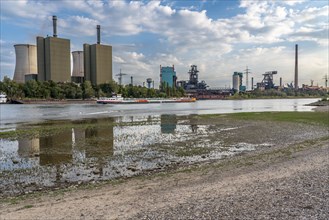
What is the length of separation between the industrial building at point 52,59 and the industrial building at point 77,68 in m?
12.6

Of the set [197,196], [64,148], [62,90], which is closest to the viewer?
[197,196]

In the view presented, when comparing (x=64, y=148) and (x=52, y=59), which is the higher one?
(x=52, y=59)

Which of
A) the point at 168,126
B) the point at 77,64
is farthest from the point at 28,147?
the point at 77,64

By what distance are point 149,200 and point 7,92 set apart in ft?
500

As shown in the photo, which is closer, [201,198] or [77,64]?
[201,198]

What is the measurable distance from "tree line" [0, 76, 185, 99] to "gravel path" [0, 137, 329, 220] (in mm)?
145125

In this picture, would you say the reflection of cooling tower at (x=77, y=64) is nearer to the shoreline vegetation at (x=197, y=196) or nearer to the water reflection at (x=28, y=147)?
the water reflection at (x=28, y=147)

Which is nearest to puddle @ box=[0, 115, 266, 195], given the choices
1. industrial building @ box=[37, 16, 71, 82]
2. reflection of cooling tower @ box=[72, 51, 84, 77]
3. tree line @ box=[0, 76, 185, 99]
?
tree line @ box=[0, 76, 185, 99]

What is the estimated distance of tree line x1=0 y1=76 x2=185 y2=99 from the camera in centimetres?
14000

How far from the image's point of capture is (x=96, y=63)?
18488cm

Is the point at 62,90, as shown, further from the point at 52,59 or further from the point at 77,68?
the point at 77,68

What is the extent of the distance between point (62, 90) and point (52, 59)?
25343 millimetres

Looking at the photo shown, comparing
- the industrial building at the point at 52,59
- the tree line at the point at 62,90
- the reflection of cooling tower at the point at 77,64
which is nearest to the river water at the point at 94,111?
the tree line at the point at 62,90

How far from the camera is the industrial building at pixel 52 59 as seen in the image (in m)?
164
